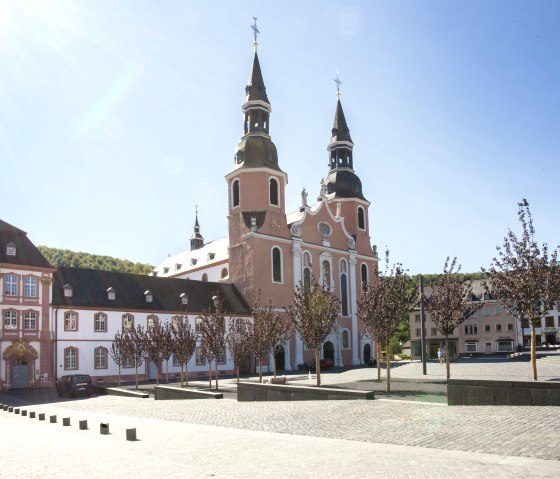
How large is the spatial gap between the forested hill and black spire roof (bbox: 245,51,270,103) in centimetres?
4818

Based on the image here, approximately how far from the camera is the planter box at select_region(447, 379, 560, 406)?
17078 millimetres

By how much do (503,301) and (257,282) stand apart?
31.9 metres

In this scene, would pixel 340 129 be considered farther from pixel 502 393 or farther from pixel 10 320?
pixel 502 393

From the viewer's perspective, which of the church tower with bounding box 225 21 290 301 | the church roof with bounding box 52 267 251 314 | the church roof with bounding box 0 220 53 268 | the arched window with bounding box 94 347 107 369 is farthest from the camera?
the church tower with bounding box 225 21 290 301

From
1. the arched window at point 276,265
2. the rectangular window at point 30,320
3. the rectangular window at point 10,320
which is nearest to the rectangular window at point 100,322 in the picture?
the rectangular window at point 30,320

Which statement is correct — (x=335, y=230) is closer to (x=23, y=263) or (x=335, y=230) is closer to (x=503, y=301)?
(x=23, y=263)

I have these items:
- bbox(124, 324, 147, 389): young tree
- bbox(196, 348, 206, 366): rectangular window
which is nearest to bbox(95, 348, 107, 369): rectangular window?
bbox(124, 324, 147, 389): young tree

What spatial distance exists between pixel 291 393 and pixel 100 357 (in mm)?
27155

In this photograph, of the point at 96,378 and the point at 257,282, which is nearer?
the point at 96,378

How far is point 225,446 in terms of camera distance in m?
13.4

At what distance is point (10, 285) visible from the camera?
4266 centimetres

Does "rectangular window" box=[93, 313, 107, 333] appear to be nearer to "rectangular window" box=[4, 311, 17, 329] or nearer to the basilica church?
the basilica church

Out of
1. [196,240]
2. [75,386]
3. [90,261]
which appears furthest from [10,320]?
[90,261]

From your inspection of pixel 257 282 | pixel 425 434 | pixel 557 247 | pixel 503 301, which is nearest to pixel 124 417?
pixel 425 434
